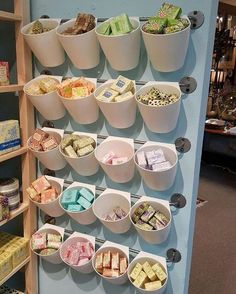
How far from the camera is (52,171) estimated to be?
150 centimetres

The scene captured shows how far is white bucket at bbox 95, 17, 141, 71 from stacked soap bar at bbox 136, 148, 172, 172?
1.10 feet

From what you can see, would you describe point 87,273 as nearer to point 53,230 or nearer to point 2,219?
point 53,230

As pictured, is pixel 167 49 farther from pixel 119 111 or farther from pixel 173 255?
pixel 173 255

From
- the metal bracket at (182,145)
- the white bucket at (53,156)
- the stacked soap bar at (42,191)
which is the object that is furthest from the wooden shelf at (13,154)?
the metal bracket at (182,145)

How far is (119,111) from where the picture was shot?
1.16m

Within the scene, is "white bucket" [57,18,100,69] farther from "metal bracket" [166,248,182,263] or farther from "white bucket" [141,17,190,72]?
"metal bracket" [166,248,182,263]

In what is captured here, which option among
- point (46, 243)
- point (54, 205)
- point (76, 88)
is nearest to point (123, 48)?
point (76, 88)

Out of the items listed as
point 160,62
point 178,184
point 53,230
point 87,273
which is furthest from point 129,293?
point 160,62

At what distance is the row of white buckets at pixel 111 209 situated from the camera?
1.23 metres

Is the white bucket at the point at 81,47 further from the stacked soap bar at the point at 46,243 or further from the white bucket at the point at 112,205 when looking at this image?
the stacked soap bar at the point at 46,243

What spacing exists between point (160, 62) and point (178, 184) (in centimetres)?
48

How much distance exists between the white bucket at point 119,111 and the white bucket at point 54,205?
0.42 m

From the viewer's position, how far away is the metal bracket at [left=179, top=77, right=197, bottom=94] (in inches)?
44.0

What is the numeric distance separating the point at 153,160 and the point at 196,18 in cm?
52
